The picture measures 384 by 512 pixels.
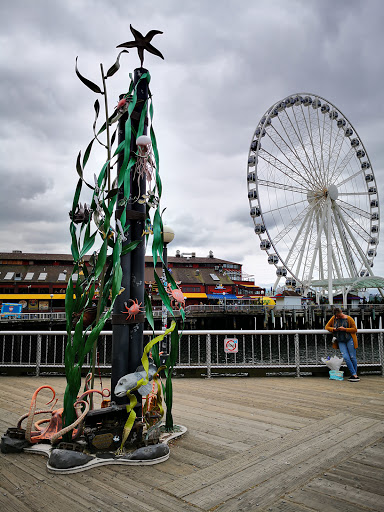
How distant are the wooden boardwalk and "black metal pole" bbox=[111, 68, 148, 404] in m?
0.85

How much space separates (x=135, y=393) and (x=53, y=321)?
32.6m

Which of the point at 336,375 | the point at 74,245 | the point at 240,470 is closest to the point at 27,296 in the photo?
the point at 336,375

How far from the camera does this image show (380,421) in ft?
13.9

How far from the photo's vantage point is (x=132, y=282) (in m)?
3.74

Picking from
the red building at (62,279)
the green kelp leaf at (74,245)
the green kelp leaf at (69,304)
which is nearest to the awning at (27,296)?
the red building at (62,279)

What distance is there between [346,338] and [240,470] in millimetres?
4664

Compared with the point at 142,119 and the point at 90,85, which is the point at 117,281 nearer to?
the point at 142,119

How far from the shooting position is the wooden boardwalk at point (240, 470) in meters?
2.45

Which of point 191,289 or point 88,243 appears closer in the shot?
point 88,243

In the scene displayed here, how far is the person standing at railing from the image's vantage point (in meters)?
6.83

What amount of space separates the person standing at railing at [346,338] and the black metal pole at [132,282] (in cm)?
454

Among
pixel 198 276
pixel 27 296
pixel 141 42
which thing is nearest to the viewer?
pixel 141 42

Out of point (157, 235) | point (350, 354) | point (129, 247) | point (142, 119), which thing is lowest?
point (350, 354)

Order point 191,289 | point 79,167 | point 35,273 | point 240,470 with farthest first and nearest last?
point 191,289 < point 35,273 < point 79,167 < point 240,470
